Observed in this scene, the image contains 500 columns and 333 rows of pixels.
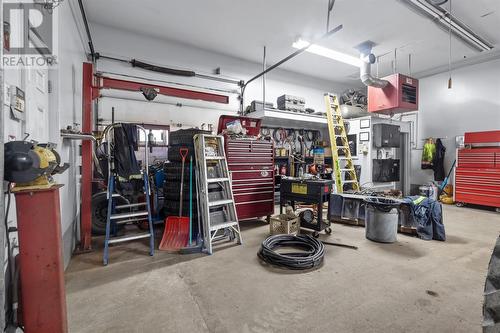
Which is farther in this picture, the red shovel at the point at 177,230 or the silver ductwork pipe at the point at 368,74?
the silver ductwork pipe at the point at 368,74

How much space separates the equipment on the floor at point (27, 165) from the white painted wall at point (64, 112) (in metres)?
0.39

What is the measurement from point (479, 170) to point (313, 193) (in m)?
4.75

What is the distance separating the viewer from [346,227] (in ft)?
13.3

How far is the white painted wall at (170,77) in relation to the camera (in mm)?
4430

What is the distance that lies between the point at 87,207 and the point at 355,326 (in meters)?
3.10

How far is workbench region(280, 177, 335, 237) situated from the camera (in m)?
3.47

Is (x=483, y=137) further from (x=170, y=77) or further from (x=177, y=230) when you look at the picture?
(x=170, y=77)

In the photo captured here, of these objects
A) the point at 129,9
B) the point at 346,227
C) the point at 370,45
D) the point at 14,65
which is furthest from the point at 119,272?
the point at 370,45

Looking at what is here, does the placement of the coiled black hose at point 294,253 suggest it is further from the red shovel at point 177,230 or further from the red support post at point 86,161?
the red support post at point 86,161

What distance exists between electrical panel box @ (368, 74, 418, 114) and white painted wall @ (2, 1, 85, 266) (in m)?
5.70

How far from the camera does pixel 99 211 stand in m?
3.49

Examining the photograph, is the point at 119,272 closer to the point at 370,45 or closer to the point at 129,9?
the point at 129,9

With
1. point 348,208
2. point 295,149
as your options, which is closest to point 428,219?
point 348,208

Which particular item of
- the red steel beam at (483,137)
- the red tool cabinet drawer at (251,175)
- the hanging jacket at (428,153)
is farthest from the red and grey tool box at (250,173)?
the hanging jacket at (428,153)
